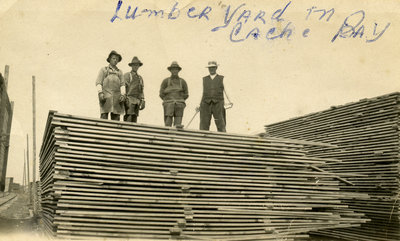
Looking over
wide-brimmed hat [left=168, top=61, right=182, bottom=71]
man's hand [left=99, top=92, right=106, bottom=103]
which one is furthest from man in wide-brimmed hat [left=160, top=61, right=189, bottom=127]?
man's hand [left=99, top=92, right=106, bottom=103]

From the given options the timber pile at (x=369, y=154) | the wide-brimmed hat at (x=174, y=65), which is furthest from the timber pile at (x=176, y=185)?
the timber pile at (x=369, y=154)

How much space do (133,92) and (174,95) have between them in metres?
0.95

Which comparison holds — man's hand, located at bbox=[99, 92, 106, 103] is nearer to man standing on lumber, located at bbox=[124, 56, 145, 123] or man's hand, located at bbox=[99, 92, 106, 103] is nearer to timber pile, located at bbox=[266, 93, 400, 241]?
man standing on lumber, located at bbox=[124, 56, 145, 123]

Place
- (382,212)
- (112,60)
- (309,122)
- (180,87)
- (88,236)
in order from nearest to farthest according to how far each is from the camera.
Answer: (88,236) < (112,60) < (180,87) < (382,212) < (309,122)

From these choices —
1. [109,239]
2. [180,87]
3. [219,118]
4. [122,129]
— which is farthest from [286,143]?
[109,239]

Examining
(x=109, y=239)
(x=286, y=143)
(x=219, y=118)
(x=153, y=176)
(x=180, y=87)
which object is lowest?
(x=109, y=239)

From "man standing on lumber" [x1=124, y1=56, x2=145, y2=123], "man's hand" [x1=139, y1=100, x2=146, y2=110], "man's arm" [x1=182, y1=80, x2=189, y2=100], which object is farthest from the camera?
"man's arm" [x1=182, y1=80, x2=189, y2=100]

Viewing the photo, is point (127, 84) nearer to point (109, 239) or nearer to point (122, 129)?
point (122, 129)

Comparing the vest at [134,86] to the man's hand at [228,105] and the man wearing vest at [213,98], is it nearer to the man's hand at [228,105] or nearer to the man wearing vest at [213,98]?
the man wearing vest at [213,98]

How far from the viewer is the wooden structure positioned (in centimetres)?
2273

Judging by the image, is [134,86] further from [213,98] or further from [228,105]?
[228,105]

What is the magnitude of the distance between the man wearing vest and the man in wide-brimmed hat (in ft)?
1.75

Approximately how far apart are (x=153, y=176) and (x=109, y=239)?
1.34 meters

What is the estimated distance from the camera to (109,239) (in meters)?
7.42
